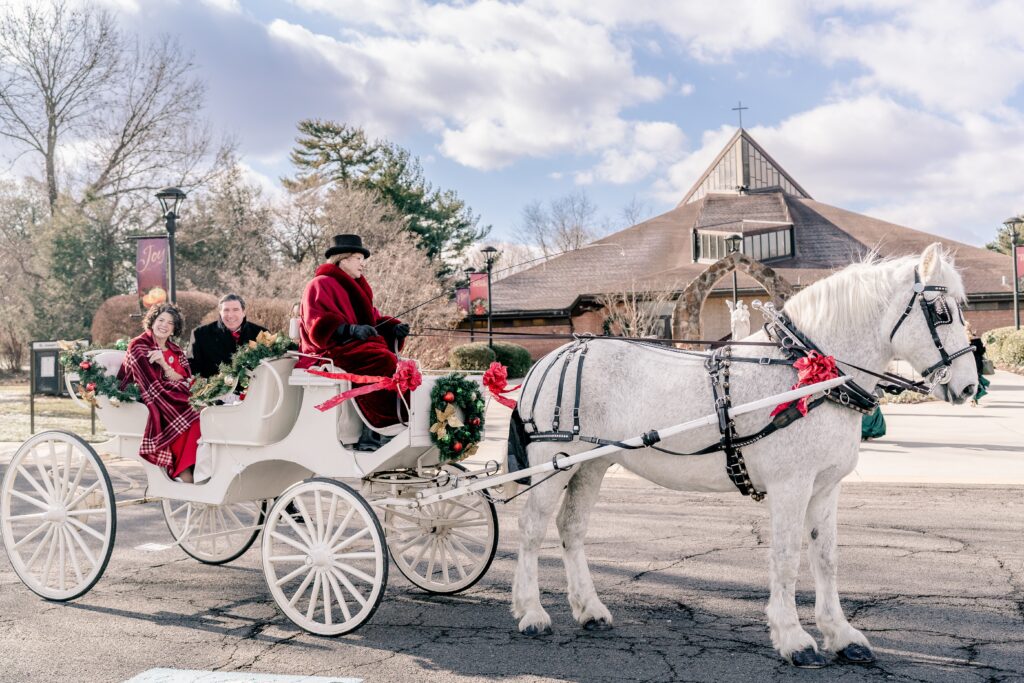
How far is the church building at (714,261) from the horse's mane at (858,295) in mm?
28599

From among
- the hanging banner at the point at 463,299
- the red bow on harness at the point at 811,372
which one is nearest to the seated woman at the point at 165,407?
the red bow on harness at the point at 811,372

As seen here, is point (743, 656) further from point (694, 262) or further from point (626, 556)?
point (694, 262)

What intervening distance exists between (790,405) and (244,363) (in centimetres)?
334

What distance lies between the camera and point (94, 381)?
20.0 feet

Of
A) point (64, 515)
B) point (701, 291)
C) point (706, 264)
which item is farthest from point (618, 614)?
point (706, 264)

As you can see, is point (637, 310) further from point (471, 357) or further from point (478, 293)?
point (471, 357)

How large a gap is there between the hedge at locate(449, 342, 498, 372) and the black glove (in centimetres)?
2181

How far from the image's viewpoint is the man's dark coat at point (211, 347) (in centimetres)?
713

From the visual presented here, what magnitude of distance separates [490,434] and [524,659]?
10.3 meters

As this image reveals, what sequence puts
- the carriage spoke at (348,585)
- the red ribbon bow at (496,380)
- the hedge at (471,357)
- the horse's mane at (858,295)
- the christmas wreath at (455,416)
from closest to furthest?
the horse's mane at (858,295) < the carriage spoke at (348,585) < the christmas wreath at (455,416) < the red ribbon bow at (496,380) < the hedge at (471,357)

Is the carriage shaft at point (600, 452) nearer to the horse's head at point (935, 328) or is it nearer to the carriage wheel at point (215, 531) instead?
the horse's head at point (935, 328)

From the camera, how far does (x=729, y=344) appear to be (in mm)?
4918

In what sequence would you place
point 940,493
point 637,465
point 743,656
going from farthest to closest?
point 940,493 → point 637,465 → point 743,656

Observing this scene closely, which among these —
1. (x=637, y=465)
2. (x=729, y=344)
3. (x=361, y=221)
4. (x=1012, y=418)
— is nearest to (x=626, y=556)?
(x=637, y=465)
